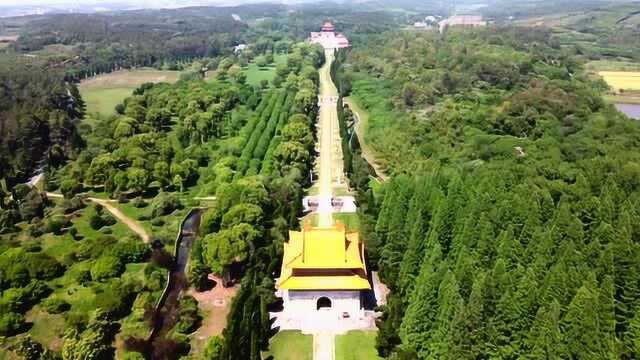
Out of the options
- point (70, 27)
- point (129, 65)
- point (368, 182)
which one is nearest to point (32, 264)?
point (368, 182)

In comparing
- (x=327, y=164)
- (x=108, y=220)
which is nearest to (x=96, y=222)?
(x=108, y=220)

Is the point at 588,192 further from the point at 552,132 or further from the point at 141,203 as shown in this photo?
the point at 141,203

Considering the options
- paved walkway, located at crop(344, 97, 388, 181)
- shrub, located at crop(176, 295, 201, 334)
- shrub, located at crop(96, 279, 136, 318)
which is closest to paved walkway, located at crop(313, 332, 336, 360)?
shrub, located at crop(176, 295, 201, 334)

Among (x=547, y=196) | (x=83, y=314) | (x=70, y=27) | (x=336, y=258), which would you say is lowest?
(x=83, y=314)

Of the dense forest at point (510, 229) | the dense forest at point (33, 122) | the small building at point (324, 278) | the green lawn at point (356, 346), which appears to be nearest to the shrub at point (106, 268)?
the small building at point (324, 278)

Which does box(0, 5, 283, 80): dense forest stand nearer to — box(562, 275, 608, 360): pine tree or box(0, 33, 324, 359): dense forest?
box(0, 33, 324, 359): dense forest

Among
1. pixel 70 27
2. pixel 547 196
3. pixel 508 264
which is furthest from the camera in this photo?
→ pixel 70 27

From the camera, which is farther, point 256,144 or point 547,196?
point 256,144
